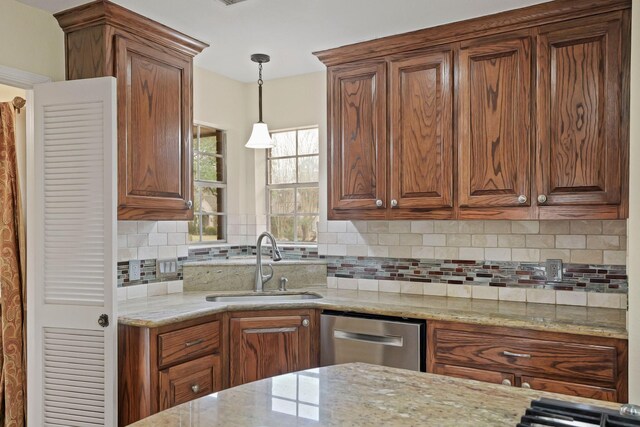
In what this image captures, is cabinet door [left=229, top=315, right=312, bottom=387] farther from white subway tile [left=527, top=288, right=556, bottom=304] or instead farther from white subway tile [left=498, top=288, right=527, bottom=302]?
white subway tile [left=527, top=288, right=556, bottom=304]

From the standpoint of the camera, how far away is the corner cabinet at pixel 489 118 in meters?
2.54

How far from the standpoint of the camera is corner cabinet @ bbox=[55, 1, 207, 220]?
2.72m

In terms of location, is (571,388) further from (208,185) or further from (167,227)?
(208,185)

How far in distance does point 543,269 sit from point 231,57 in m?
2.43

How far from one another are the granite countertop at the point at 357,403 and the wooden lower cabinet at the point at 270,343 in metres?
1.60

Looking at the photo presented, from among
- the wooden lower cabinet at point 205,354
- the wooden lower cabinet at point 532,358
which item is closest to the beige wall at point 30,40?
the wooden lower cabinet at point 205,354

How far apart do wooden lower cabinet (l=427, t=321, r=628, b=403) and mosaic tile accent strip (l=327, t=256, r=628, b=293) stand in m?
0.60

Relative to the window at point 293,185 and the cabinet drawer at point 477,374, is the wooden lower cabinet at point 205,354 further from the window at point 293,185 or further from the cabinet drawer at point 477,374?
the window at point 293,185

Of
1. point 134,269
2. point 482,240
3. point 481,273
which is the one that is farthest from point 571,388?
point 134,269

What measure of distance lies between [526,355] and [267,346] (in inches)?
55.1

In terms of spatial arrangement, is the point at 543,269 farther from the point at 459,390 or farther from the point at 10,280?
the point at 10,280

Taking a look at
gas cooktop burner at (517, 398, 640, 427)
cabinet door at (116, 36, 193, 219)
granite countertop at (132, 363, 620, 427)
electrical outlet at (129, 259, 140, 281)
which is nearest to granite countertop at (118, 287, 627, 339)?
electrical outlet at (129, 259, 140, 281)

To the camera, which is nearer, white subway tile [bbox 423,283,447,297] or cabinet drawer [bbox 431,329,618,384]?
cabinet drawer [bbox 431,329,618,384]

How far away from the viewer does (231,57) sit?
3.55m
